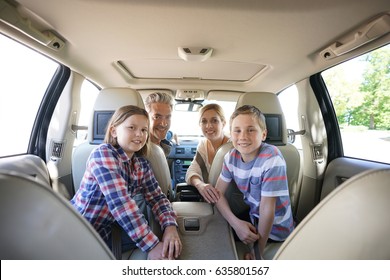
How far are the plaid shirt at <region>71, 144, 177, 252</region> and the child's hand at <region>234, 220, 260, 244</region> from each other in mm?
332

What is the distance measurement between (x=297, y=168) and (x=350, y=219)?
1.34 meters

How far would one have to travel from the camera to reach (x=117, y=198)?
0.94 metres

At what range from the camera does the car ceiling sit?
1.16 meters

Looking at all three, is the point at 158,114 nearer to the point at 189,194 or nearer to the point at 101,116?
the point at 101,116

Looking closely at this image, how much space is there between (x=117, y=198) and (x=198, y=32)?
112cm

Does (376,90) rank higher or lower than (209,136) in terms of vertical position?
higher

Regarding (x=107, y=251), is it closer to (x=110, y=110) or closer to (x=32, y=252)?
(x=32, y=252)

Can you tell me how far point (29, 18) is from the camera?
49.1 inches

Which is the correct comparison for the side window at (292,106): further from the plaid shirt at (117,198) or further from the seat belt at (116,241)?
the seat belt at (116,241)

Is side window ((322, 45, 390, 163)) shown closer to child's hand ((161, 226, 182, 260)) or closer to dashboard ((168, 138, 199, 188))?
child's hand ((161, 226, 182, 260))

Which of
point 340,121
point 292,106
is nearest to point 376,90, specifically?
point 340,121

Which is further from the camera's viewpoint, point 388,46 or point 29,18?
point 388,46

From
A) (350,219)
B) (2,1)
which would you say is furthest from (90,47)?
(350,219)

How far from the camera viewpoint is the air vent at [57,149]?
200cm
